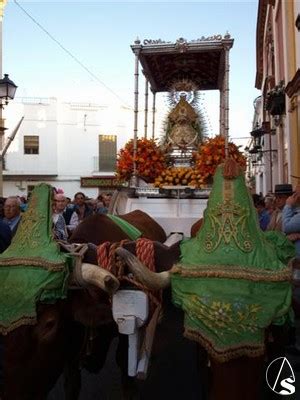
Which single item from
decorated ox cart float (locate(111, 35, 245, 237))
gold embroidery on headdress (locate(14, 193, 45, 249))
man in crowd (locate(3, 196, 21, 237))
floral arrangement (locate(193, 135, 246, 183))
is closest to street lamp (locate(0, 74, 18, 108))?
decorated ox cart float (locate(111, 35, 245, 237))

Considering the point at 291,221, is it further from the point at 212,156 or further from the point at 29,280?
the point at 29,280

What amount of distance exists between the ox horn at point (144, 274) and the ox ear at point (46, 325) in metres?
0.54

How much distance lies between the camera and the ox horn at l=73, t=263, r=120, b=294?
8.05ft

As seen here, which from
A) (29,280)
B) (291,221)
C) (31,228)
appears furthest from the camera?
(291,221)

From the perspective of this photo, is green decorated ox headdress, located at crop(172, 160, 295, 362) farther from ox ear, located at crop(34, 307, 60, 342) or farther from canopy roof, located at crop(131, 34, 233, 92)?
canopy roof, located at crop(131, 34, 233, 92)

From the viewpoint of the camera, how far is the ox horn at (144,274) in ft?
8.11

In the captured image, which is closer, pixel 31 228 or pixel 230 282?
pixel 230 282

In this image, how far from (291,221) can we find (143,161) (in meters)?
2.38

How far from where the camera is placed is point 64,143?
34.5 meters

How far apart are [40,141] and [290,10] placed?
2335 cm

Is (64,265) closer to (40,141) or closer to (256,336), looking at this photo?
(256,336)

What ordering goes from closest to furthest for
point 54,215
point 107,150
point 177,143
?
point 54,215 → point 177,143 → point 107,150

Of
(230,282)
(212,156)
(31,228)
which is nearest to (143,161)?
(212,156)

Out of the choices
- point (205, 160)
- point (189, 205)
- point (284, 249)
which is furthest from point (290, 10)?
point (284, 249)
